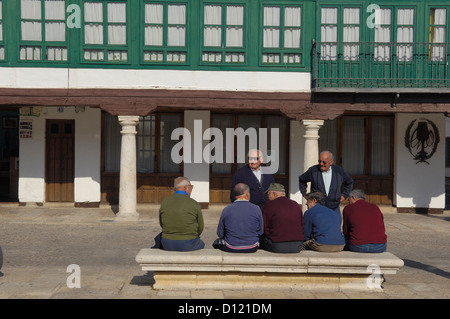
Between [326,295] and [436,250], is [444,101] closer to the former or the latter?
[436,250]

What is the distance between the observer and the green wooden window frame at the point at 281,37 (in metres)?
17.3

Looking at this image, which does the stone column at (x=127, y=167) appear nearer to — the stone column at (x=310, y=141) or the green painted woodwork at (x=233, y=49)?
the green painted woodwork at (x=233, y=49)

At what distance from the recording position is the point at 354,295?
817cm

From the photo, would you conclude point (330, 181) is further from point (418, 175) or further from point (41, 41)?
point (418, 175)

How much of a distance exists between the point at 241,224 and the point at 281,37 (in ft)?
33.8

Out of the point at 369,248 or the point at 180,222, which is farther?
the point at 369,248

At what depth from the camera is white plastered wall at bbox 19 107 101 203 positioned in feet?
63.9

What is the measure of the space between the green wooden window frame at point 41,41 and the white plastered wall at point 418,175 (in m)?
11.1

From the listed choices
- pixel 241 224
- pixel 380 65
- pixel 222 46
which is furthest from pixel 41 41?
pixel 241 224

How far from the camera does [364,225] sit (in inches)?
334

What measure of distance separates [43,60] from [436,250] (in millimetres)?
11490

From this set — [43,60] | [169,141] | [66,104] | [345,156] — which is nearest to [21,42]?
[43,60]

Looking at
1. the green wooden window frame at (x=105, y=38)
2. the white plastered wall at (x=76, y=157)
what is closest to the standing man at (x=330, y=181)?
the green wooden window frame at (x=105, y=38)

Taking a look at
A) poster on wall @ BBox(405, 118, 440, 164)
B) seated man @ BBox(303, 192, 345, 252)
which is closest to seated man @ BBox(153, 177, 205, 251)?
seated man @ BBox(303, 192, 345, 252)
